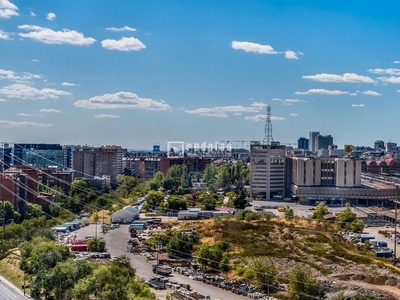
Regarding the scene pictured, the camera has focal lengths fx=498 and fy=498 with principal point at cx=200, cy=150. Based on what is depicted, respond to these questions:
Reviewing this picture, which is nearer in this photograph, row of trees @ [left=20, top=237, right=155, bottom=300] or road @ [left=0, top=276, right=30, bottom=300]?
row of trees @ [left=20, top=237, right=155, bottom=300]

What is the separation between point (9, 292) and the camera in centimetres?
809

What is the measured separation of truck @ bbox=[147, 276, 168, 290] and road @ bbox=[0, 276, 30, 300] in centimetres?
202

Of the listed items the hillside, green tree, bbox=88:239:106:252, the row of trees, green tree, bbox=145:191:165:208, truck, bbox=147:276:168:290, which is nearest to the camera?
the row of trees

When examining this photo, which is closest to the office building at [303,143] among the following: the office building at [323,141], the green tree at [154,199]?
the office building at [323,141]

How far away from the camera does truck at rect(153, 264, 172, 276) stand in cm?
920

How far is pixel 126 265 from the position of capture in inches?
336

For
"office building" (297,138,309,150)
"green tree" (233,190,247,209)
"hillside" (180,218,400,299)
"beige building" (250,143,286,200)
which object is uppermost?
"office building" (297,138,309,150)

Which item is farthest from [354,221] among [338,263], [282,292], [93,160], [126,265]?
[93,160]

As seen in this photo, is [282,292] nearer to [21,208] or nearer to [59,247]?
[59,247]

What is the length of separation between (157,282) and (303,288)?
245 centimetres

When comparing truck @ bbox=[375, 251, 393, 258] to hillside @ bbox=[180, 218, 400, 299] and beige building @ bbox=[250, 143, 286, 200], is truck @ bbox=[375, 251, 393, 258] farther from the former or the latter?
beige building @ bbox=[250, 143, 286, 200]

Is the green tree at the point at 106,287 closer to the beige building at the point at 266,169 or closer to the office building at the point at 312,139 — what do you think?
the beige building at the point at 266,169

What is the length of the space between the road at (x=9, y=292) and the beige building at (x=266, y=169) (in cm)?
1441

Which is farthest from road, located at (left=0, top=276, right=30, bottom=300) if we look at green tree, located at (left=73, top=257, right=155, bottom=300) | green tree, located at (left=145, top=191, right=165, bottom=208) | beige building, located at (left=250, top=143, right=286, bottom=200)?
beige building, located at (left=250, top=143, right=286, bottom=200)
